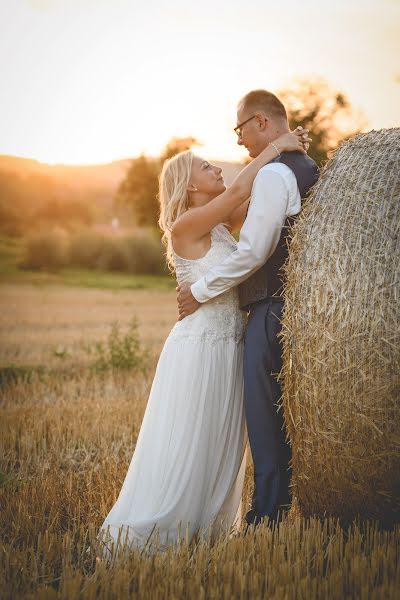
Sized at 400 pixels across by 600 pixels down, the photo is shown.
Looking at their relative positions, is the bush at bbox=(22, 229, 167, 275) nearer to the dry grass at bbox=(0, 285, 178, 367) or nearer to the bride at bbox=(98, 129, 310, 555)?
the dry grass at bbox=(0, 285, 178, 367)

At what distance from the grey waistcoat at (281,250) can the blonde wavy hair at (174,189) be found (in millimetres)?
670

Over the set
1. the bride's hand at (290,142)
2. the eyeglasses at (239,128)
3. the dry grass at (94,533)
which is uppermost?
the eyeglasses at (239,128)

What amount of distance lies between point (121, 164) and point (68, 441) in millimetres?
26649

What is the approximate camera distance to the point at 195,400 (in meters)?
4.58

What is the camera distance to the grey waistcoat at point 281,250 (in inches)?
172

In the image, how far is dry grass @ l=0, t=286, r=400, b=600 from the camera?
135 inches

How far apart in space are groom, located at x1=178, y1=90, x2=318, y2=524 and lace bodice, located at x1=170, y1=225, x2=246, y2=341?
0.63 feet

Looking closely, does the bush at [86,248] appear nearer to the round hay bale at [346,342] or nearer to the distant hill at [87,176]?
the distant hill at [87,176]

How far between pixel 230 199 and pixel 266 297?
25.3 inches

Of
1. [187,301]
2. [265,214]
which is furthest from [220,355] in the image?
[265,214]

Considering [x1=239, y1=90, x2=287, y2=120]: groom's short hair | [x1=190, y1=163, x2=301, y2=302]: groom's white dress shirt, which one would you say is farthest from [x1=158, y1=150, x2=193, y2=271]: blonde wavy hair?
[x1=190, y1=163, x2=301, y2=302]: groom's white dress shirt

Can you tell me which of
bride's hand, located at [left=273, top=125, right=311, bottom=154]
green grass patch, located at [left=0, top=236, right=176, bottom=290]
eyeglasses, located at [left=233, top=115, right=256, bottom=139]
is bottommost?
green grass patch, located at [left=0, top=236, right=176, bottom=290]

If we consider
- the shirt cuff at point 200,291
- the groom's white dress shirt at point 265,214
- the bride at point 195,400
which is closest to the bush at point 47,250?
the bride at point 195,400

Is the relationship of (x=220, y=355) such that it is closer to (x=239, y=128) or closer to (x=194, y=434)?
(x=194, y=434)
